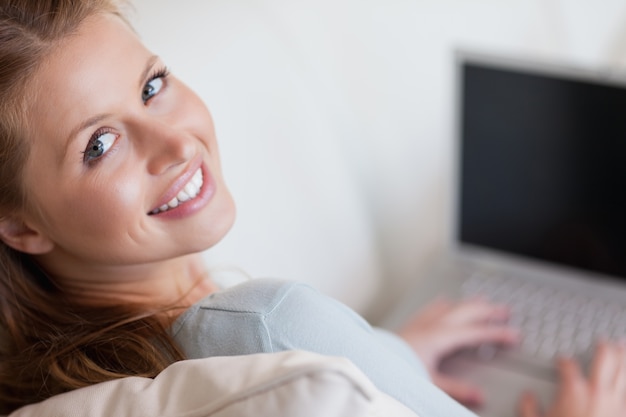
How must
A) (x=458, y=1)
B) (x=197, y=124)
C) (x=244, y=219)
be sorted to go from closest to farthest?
1. (x=197, y=124)
2. (x=244, y=219)
3. (x=458, y=1)

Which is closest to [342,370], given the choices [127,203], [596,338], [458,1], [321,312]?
[321,312]

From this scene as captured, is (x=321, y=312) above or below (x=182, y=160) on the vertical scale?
below

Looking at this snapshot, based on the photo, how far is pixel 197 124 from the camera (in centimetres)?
86

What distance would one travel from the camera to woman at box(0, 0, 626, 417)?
0.73 metres

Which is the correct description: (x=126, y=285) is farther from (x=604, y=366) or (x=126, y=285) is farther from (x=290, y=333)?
(x=604, y=366)

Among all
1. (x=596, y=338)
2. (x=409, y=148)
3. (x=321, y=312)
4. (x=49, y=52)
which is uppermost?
(x=49, y=52)

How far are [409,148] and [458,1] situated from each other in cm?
35

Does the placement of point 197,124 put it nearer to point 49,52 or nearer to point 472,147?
point 49,52

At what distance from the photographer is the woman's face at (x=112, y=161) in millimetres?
748

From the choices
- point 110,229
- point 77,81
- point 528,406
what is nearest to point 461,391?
point 528,406

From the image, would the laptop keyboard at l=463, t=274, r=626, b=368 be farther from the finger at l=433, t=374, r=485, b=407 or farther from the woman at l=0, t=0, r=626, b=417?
the woman at l=0, t=0, r=626, b=417

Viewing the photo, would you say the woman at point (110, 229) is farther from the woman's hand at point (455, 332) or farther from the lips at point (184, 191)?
the woman's hand at point (455, 332)

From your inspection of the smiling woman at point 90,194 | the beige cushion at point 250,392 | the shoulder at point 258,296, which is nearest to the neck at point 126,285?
the smiling woman at point 90,194

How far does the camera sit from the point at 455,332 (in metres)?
1.18
